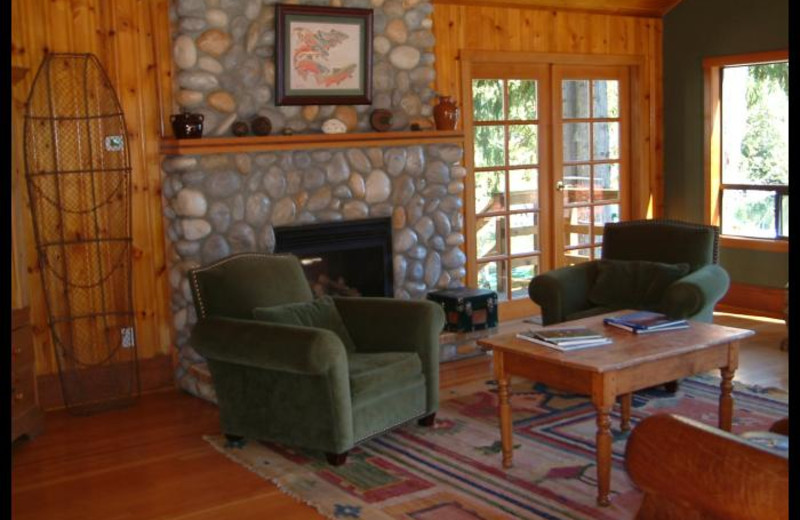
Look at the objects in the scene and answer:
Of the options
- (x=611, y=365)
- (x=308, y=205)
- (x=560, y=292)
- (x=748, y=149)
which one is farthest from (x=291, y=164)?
(x=748, y=149)

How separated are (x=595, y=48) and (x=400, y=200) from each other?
2.27 m

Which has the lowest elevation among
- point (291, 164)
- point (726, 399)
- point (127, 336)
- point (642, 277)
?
point (726, 399)

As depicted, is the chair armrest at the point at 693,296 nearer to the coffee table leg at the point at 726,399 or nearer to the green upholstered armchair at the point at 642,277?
the green upholstered armchair at the point at 642,277

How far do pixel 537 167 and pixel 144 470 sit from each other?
155 inches

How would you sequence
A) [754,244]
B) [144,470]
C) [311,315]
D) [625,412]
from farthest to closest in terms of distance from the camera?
[754,244]
[311,315]
[625,412]
[144,470]

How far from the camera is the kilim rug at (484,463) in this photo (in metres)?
3.57

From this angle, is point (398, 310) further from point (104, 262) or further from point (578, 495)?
point (104, 262)

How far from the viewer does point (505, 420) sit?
3.93 meters

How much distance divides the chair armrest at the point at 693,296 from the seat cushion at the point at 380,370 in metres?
1.40

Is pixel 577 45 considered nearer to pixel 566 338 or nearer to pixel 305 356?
pixel 566 338

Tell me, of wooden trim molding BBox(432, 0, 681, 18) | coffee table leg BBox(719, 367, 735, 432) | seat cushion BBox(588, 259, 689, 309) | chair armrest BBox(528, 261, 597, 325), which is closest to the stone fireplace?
wooden trim molding BBox(432, 0, 681, 18)

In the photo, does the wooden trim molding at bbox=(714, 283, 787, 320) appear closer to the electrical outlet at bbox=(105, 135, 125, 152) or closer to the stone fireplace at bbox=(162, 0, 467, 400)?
the stone fireplace at bbox=(162, 0, 467, 400)

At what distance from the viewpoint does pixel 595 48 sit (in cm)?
721

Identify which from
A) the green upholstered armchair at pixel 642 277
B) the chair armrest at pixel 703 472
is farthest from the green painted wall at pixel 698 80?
the chair armrest at pixel 703 472
